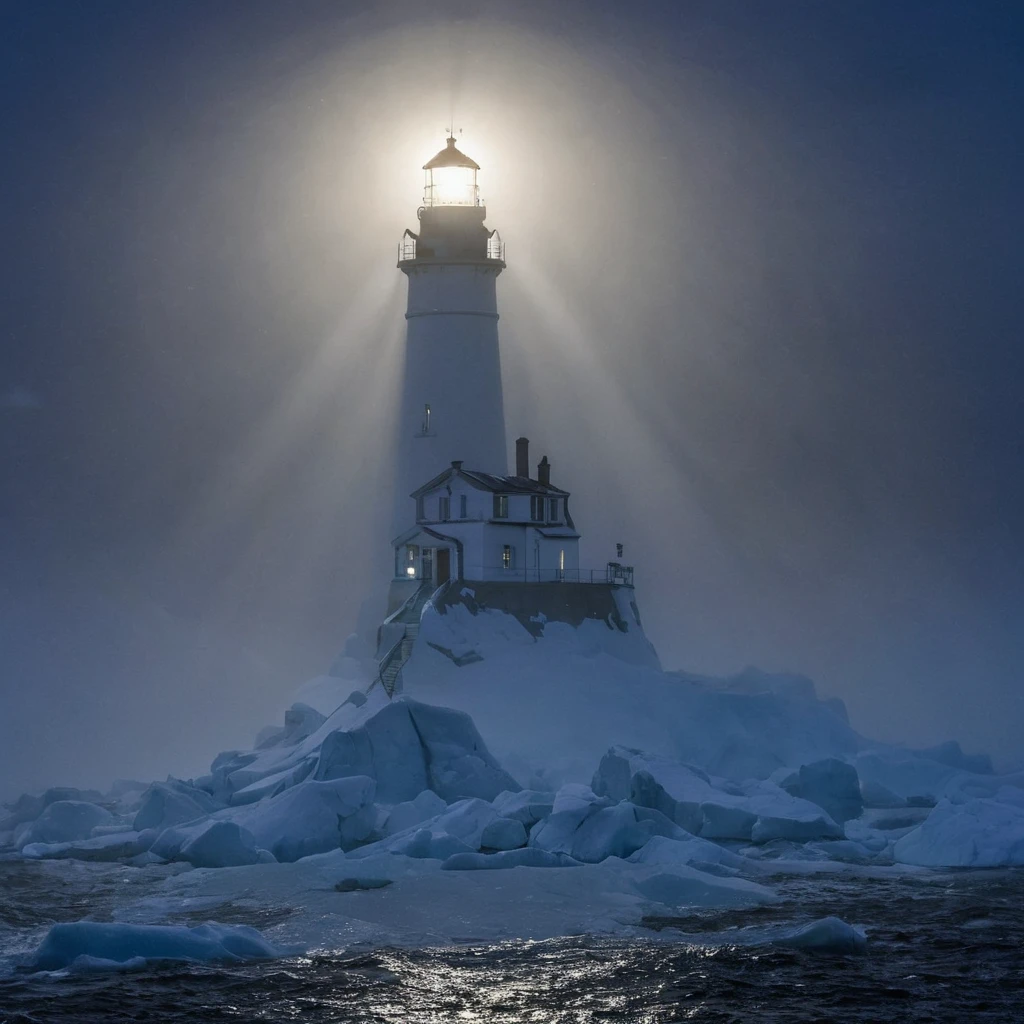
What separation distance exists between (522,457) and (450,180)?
541 centimetres

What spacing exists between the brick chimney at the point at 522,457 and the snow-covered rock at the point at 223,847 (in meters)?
13.1

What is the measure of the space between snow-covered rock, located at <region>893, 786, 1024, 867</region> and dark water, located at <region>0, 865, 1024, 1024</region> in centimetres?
329

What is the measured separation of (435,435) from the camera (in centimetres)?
3431

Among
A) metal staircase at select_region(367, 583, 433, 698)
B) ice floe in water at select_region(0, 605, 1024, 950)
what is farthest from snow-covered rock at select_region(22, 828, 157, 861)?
metal staircase at select_region(367, 583, 433, 698)

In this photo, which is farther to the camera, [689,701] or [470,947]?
[689,701]

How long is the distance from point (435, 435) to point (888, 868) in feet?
46.6

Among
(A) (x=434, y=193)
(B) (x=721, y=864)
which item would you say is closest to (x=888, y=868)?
(B) (x=721, y=864)

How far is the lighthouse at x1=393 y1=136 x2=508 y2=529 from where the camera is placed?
112 feet

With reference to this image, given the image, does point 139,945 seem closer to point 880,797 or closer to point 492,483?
point 880,797

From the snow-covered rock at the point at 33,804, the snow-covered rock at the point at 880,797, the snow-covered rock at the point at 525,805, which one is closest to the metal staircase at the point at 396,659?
the snow-covered rock at the point at 33,804

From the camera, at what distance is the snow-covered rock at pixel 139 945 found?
1747 centimetres

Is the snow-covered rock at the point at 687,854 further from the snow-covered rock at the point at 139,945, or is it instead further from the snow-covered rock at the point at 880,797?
the snow-covered rock at the point at 880,797

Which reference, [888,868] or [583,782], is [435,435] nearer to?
[583,782]

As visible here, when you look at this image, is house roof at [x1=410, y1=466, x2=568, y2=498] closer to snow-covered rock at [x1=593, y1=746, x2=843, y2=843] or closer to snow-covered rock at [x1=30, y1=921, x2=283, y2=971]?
snow-covered rock at [x1=593, y1=746, x2=843, y2=843]
